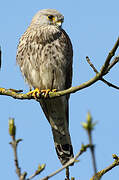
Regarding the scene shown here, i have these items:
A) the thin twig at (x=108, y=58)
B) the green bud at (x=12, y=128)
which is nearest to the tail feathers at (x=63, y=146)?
the thin twig at (x=108, y=58)

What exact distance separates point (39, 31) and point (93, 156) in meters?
4.90

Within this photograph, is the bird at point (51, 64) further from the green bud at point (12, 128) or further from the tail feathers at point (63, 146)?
the green bud at point (12, 128)

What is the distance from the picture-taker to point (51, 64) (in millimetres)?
5719

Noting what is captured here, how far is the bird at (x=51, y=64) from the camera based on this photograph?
5.73m

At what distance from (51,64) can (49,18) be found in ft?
4.24

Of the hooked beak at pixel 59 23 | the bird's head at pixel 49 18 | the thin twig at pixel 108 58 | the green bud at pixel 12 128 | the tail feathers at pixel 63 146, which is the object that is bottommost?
the green bud at pixel 12 128

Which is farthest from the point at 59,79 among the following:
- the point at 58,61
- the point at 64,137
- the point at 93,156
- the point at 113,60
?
the point at 93,156

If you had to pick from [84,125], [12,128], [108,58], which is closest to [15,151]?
[12,128]

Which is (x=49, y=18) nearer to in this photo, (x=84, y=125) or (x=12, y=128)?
(x=12, y=128)

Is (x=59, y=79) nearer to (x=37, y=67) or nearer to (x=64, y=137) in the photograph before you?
(x=37, y=67)

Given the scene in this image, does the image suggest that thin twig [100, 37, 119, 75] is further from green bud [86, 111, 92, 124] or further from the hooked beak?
the hooked beak

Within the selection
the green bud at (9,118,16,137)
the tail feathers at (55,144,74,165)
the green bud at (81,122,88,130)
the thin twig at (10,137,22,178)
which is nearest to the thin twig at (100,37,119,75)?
the green bud at (9,118,16,137)

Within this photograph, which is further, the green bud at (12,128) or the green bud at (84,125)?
the green bud at (12,128)

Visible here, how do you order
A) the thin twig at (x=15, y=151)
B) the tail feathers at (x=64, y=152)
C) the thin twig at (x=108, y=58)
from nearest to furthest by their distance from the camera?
the thin twig at (x=15, y=151) → the thin twig at (x=108, y=58) → the tail feathers at (x=64, y=152)
